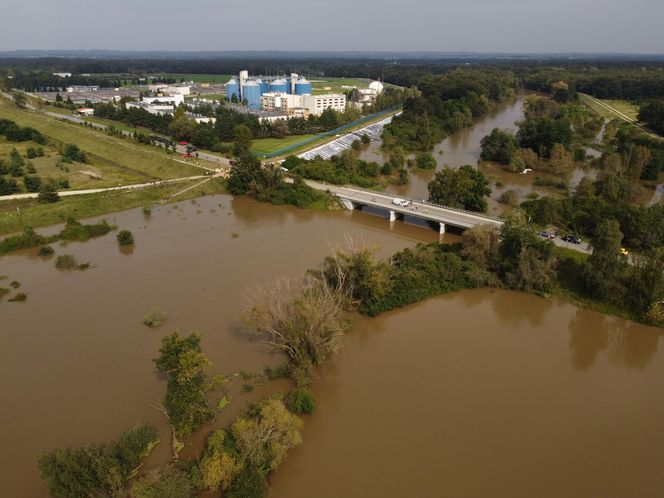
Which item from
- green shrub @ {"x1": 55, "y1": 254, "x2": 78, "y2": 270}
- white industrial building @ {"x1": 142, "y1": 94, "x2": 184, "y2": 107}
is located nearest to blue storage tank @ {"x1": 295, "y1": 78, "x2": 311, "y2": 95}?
white industrial building @ {"x1": 142, "y1": 94, "x2": 184, "y2": 107}

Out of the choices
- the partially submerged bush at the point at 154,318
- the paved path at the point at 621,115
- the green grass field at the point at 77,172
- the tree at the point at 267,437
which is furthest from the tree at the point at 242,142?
the paved path at the point at 621,115

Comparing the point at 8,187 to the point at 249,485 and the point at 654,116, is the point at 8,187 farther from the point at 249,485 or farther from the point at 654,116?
the point at 654,116

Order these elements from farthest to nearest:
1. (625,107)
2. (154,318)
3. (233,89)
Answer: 1. (233,89)
2. (625,107)
3. (154,318)

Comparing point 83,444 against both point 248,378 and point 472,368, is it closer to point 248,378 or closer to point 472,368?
point 248,378

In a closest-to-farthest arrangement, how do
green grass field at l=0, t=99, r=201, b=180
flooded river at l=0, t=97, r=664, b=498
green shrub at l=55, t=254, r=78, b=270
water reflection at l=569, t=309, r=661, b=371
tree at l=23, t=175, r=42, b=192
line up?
flooded river at l=0, t=97, r=664, b=498
water reflection at l=569, t=309, r=661, b=371
green shrub at l=55, t=254, r=78, b=270
tree at l=23, t=175, r=42, b=192
green grass field at l=0, t=99, r=201, b=180

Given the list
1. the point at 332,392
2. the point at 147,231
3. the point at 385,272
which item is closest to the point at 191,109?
the point at 147,231

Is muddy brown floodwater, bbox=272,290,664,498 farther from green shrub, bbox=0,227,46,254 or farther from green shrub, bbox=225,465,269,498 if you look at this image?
green shrub, bbox=0,227,46,254

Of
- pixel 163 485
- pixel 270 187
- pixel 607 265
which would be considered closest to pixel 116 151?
pixel 270 187
